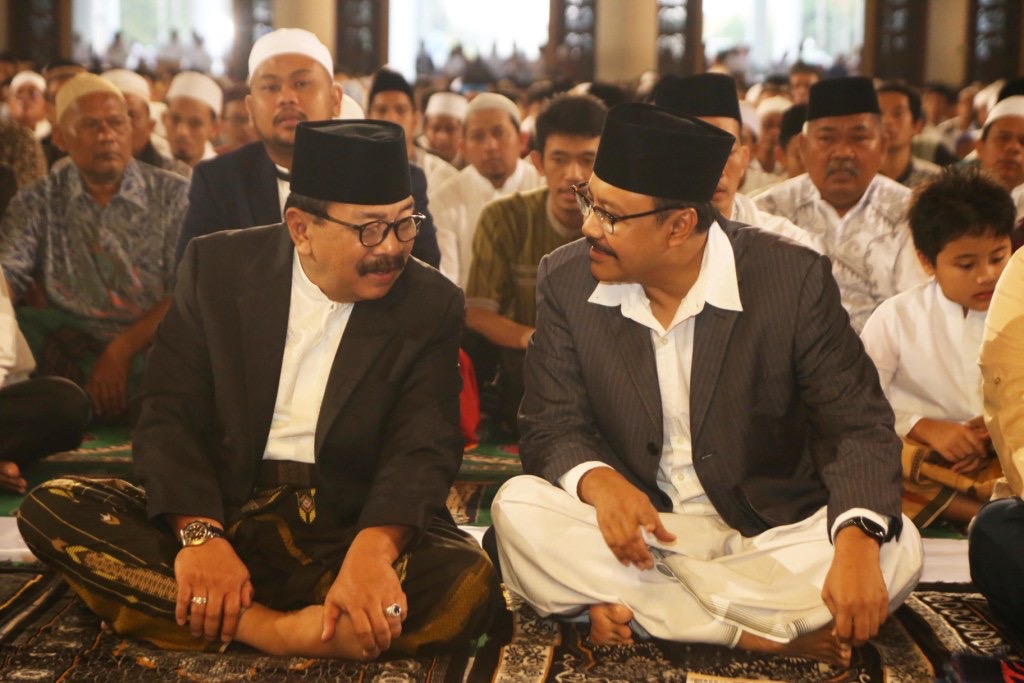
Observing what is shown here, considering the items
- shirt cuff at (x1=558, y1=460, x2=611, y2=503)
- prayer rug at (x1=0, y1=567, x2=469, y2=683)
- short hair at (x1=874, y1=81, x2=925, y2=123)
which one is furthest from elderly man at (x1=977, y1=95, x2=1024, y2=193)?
prayer rug at (x1=0, y1=567, x2=469, y2=683)

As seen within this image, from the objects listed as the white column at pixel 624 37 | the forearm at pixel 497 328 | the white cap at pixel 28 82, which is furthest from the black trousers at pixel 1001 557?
the white column at pixel 624 37

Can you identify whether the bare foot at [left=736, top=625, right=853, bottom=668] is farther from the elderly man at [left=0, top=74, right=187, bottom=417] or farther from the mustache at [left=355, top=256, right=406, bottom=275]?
the elderly man at [left=0, top=74, right=187, bottom=417]

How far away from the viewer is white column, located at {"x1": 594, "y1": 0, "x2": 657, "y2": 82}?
11.7 meters

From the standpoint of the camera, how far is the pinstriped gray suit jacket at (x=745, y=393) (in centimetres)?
228

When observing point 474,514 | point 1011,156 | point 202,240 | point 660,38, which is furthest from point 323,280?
point 660,38

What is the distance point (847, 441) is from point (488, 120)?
3235 millimetres

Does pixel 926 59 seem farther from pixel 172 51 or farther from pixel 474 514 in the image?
pixel 474 514

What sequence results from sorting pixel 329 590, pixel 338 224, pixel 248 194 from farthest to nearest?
pixel 248 194
pixel 338 224
pixel 329 590

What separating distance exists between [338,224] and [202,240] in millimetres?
328

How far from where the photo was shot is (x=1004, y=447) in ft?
7.38

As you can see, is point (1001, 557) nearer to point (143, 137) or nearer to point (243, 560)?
point (243, 560)

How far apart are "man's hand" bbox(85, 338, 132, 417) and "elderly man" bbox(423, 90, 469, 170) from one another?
3046 millimetres

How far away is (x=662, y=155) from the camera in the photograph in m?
2.27

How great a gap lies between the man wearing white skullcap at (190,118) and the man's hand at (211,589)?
4411 mm
